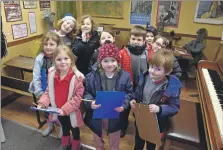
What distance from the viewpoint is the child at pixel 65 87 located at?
1321mm

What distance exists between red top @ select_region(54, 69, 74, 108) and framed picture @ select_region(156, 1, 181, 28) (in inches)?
105

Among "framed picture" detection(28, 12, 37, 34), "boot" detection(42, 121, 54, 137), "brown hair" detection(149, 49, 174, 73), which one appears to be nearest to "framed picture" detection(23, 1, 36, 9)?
"framed picture" detection(28, 12, 37, 34)

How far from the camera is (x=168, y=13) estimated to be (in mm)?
3482

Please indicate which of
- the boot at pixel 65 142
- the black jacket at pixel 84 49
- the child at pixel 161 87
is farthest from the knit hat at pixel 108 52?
the boot at pixel 65 142

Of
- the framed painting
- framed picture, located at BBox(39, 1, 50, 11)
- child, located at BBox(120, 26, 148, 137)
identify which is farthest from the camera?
the framed painting

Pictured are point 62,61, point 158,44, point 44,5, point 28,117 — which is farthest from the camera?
point 44,5

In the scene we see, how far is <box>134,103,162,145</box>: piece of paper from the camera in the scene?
112 centimetres

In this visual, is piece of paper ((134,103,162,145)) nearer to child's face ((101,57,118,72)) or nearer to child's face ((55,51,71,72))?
child's face ((101,57,118,72))

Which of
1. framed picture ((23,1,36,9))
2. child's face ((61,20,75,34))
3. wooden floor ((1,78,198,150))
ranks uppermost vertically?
framed picture ((23,1,36,9))

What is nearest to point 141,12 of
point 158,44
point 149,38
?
point 149,38

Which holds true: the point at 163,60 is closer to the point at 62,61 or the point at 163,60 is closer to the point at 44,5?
the point at 62,61

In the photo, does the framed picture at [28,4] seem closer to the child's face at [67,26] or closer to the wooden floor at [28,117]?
the child's face at [67,26]

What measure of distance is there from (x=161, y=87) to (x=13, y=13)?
Answer: 6.84ft

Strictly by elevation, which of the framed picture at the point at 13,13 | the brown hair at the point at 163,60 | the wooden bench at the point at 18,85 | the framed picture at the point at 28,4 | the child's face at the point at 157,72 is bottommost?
the wooden bench at the point at 18,85
